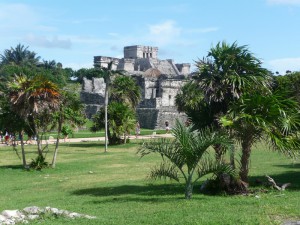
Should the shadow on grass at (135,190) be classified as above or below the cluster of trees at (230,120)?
below

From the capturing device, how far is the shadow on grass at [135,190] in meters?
12.1

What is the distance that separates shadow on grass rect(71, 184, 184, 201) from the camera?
12.1m

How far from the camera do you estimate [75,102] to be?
19625 millimetres

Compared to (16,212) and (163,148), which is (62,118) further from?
(16,212)

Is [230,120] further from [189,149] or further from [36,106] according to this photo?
[36,106]

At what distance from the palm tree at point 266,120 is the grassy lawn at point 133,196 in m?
1.16

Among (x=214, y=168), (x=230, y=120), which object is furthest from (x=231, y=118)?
(x=214, y=168)

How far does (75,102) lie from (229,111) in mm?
9093

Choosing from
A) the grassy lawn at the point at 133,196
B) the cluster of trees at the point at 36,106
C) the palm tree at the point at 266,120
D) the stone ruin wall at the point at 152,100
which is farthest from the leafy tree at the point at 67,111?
the stone ruin wall at the point at 152,100

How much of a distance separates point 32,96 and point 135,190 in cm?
635

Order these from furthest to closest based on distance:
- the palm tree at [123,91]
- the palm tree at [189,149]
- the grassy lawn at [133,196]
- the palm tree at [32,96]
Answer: the palm tree at [123,91], the palm tree at [32,96], the palm tree at [189,149], the grassy lawn at [133,196]

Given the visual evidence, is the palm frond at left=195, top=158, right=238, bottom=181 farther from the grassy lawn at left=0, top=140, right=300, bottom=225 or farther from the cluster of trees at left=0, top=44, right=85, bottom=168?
the cluster of trees at left=0, top=44, right=85, bottom=168

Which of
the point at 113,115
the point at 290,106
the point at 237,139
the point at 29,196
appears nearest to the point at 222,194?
the point at 237,139

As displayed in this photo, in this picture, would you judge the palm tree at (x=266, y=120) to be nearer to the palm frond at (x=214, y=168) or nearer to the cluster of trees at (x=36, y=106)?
the palm frond at (x=214, y=168)
